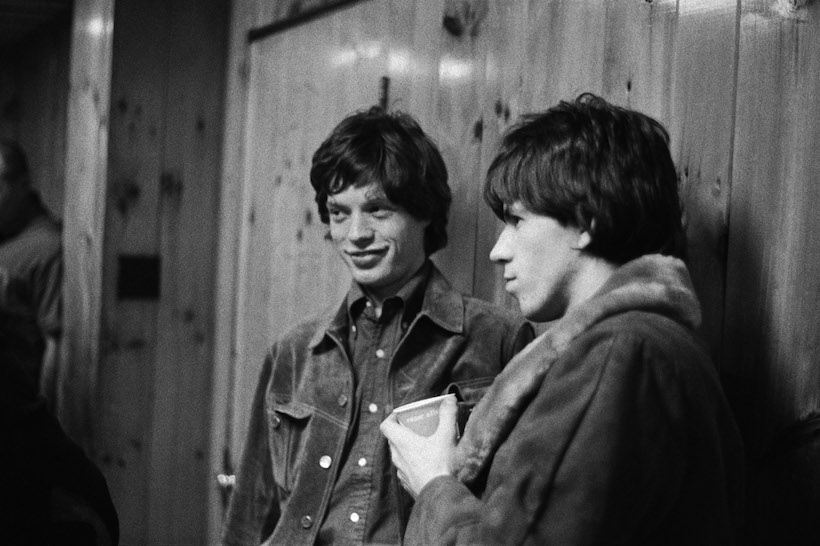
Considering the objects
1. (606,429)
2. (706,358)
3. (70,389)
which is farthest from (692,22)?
(70,389)

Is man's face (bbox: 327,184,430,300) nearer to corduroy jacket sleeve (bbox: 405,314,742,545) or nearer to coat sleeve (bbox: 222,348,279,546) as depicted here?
coat sleeve (bbox: 222,348,279,546)

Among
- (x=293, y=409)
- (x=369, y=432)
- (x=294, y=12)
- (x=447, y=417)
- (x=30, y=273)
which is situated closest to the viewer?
(x=447, y=417)

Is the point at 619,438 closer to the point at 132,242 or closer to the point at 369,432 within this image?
the point at 369,432

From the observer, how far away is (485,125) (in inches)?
89.6

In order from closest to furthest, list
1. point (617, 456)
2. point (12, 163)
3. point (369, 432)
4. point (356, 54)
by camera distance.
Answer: point (617, 456)
point (369, 432)
point (356, 54)
point (12, 163)

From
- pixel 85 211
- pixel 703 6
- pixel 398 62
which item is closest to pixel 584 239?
pixel 703 6

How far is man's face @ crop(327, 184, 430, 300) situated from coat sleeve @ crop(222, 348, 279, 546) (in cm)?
30

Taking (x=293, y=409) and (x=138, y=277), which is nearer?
(x=293, y=409)

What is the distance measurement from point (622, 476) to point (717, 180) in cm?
67

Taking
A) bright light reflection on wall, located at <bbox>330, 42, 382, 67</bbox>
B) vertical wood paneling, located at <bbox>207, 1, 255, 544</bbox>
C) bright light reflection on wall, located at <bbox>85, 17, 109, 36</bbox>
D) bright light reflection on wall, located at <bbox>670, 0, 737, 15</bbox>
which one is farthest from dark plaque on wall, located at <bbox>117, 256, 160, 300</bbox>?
bright light reflection on wall, located at <bbox>670, 0, 737, 15</bbox>

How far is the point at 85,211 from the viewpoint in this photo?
3.61 m

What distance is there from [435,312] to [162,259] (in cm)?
176

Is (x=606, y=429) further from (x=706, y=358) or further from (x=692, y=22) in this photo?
(x=692, y=22)

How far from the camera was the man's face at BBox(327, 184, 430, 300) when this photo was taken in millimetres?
2059
